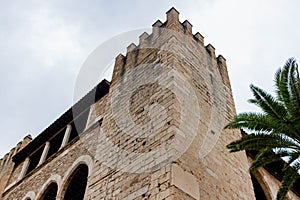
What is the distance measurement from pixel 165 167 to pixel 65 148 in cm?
486

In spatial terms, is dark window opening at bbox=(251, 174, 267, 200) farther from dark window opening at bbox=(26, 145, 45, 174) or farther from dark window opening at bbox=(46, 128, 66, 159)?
dark window opening at bbox=(26, 145, 45, 174)

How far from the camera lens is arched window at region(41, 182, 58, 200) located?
31.8ft

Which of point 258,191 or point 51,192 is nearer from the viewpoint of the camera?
point 51,192

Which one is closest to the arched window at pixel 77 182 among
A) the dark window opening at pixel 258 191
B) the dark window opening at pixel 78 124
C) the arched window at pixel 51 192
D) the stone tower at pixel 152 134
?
the stone tower at pixel 152 134

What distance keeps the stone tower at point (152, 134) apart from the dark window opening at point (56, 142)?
0.03m

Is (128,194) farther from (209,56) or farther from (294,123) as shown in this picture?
(209,56)

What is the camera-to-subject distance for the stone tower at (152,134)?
6.48 metres

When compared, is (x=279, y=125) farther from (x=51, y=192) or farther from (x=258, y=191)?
(x=51, y=192)

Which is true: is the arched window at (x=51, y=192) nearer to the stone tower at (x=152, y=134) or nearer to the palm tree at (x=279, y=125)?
the stone tower at (x=152, y=134)

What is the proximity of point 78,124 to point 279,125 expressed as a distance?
19.3 feet

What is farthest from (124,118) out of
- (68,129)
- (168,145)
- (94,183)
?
(68,129)

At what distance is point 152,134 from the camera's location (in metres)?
7.05

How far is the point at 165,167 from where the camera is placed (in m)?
6.09

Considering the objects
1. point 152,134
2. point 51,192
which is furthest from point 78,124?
point 152,134
